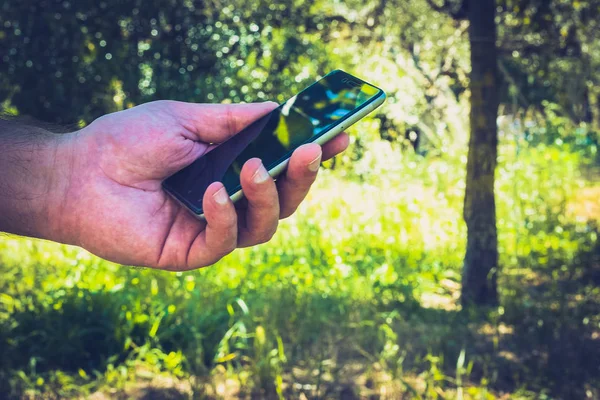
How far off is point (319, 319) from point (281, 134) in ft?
5.73

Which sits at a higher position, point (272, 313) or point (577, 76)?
point (577, 76)

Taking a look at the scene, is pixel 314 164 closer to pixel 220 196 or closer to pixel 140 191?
pixel 220 196

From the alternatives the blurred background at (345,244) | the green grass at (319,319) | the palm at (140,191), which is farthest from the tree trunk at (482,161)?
the palm at (140,191)

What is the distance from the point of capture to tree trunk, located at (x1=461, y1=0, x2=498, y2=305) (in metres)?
3.94

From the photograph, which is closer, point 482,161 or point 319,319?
point 319,319

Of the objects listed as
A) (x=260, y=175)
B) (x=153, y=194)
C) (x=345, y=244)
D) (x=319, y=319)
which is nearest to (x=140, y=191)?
(x=153, y=194)

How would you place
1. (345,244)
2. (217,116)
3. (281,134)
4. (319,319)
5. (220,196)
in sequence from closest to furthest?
1. (220,196)
2. (281,134)
3. (217,116)
4. (319,319)
5. (345,244)

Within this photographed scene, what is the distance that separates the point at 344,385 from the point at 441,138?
4.34m

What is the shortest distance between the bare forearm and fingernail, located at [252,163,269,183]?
0.62 m

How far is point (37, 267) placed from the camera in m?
4.14

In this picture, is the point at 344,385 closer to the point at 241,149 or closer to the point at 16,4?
the point at 241,149

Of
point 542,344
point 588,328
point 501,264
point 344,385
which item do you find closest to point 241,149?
point 344,385

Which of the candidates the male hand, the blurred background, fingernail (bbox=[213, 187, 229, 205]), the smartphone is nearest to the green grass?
the blurred background

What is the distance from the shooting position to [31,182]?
1.97 metres
